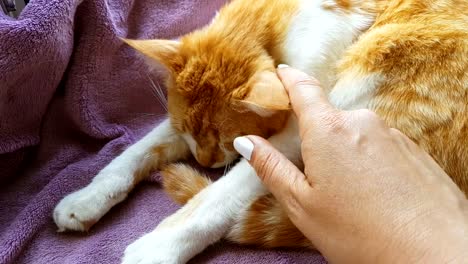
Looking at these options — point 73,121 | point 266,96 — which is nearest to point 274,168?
point 266,96

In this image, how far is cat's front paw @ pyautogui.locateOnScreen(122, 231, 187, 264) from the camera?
3.67 feet

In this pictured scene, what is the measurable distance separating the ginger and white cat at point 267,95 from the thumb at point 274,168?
0.08 meters

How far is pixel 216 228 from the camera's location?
46.3 inches

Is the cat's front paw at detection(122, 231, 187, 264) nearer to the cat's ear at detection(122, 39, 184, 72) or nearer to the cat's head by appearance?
the cat's head

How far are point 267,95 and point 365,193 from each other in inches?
11.9

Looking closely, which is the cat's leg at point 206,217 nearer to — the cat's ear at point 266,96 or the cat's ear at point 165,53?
the cat's ear at point 266,96

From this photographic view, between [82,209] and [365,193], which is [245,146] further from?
[82,209]

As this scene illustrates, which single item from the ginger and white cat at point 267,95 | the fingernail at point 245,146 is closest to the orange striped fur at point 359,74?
the ginger and white cat at point 267,95

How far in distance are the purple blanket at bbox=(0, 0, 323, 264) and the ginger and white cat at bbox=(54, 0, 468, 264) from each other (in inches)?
1.7

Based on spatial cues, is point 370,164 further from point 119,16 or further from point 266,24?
point 119,16

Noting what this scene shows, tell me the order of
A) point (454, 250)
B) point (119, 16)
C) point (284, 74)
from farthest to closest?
point (119, 16), point (284, 74), point (454, 250)

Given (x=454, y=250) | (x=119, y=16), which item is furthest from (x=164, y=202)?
(x=454, y=250)

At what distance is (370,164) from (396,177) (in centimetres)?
5

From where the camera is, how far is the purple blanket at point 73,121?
1.19 metres
